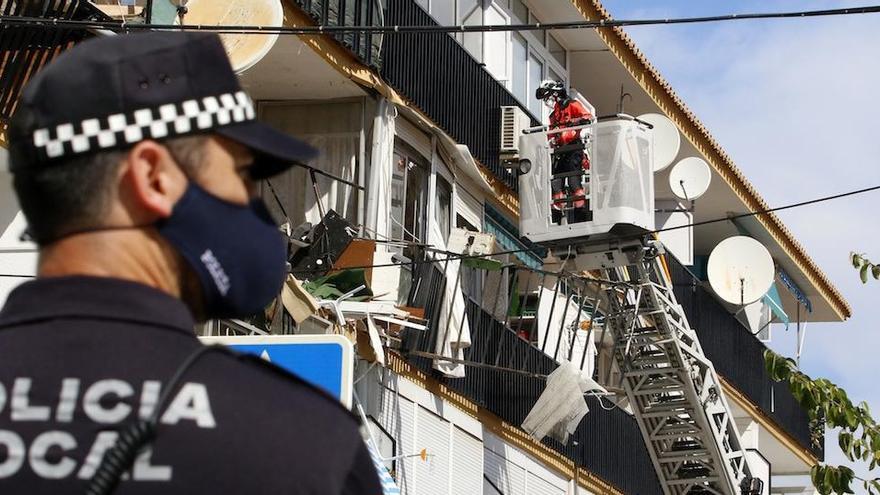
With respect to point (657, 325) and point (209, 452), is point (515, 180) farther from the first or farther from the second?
point (209, 452)

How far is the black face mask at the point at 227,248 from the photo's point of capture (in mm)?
2547

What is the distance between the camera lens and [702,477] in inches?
912

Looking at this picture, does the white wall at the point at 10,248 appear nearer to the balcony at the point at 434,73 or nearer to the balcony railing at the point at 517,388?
the balcony at the point at 434,73

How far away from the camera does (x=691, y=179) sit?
91.0ft

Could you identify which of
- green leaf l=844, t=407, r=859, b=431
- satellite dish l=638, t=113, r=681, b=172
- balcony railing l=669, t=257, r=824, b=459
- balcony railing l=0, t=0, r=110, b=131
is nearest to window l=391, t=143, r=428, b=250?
green leaf l=844, t=407, r=859, b=431

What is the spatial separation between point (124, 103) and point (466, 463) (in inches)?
651

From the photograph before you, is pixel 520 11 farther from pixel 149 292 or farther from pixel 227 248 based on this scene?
pixel 149 292

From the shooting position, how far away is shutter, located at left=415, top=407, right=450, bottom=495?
17.5m

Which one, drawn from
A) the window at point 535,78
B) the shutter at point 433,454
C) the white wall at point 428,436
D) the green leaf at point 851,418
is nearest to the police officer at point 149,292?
the white wall at point 428,436

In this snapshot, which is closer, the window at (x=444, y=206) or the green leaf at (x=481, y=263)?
the green leaf at (x=481, y=263)

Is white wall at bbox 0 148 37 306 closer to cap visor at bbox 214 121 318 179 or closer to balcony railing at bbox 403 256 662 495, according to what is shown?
balcony railing at bbox 403 256 662 495

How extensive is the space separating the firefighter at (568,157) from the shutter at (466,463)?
2573mm

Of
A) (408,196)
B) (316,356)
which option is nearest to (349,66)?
(408,196)

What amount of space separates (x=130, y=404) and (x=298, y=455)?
235 millimetres
